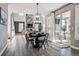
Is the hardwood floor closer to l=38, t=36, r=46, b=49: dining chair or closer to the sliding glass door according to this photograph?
l=38, t=36, r=46, b=49: dining chair

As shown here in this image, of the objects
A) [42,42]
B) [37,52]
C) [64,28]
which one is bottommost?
[37,52]

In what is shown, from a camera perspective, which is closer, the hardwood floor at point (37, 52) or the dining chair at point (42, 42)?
the hardwood floor at point (37, 52)

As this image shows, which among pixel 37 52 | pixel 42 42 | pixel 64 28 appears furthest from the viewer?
pixel 64 28

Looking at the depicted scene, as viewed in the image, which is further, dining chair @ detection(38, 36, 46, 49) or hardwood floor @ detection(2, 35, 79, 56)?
dining chair @ detection(38, 36, 46, 49)

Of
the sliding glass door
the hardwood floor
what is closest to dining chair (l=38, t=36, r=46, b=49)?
the hardwood floor

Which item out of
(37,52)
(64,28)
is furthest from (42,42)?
(64,28)

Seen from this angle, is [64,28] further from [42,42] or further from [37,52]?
[37,52]

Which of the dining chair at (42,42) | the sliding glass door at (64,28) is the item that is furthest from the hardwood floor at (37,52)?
the sliding glass door at (64,28)

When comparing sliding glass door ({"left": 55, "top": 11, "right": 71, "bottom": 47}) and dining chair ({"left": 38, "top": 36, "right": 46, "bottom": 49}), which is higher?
sliding glass door ({"left": 55, "top": 11, "right": 71, "bottom": 47})

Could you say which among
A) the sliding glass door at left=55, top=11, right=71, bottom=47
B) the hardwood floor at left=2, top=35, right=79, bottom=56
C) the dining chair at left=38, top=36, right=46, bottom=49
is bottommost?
the hardwood floor at left=2, top=35, right=79, bottom=56

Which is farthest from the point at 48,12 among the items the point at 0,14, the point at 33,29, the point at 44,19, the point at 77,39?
the point at 0,14

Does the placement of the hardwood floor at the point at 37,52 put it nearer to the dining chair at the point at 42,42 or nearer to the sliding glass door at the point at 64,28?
the dining chair at the point at 42,42

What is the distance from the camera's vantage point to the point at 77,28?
254 inches

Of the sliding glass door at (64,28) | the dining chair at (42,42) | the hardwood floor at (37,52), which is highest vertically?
Answer: the sliding glass door at (64,28)
